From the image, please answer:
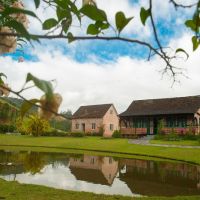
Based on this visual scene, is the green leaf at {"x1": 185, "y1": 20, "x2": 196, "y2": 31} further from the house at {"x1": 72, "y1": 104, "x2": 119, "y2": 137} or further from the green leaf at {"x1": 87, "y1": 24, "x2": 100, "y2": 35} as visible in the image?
the house at {"x1": 72, "y1": 104, "x2": 119, "y2": 137}

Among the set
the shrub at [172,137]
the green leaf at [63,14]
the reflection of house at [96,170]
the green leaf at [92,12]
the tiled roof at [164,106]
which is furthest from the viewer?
the tiled roof at [164,106]

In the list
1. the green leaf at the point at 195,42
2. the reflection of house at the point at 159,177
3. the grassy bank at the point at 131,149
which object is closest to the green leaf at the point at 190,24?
the green leaf at the point at 195,42

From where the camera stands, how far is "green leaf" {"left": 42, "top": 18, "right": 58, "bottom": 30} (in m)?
1.22

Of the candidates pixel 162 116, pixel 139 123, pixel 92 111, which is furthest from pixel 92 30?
pixel 92 111

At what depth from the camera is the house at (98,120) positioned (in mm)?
51688

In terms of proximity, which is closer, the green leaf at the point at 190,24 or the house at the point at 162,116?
the green leaf at the point at 190,24

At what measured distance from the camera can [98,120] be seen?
170ft

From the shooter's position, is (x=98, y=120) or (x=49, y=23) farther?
(x=98, y=120)

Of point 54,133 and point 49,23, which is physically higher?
point 54,133

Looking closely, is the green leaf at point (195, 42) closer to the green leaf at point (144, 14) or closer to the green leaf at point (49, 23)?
the green leaf at point (144, 14)

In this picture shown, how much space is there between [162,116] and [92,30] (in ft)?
135

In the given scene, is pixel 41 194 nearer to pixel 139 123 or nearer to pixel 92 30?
pixel 92 30

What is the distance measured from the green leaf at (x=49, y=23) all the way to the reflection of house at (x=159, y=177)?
12072 mm

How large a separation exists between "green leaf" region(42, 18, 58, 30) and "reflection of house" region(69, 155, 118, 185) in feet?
45.7
